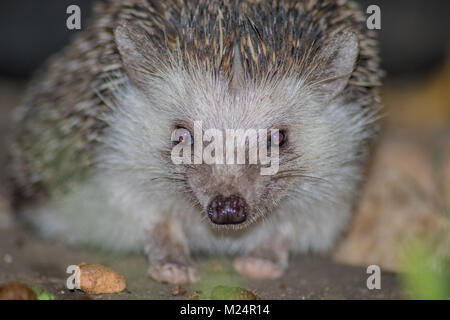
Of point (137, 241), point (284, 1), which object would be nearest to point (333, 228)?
point (137, 241)

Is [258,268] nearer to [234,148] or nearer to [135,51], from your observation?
[234,148]

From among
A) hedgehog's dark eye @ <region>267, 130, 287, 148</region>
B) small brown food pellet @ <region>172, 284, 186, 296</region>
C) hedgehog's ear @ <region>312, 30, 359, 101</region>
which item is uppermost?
hedgehog's ear @ <region>312, 30, 359, 101</region>

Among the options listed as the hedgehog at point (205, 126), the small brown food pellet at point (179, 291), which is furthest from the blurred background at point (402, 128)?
the small brown food pellet at point (179, 291)

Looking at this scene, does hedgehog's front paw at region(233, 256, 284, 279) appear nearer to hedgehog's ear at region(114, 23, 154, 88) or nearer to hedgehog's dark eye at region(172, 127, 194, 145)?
hedgehog's dark eye at region(172, 127, 194, 145)

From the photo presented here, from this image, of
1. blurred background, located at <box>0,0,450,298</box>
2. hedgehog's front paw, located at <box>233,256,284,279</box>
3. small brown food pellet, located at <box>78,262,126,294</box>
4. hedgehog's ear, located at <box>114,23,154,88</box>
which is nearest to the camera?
small brown food pellet, located at <box>78,262,126,294</box>

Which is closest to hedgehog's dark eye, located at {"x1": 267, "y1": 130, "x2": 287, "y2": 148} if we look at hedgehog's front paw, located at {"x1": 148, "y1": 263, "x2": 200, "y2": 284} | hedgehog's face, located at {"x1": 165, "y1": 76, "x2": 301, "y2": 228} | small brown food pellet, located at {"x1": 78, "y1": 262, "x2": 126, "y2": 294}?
hedgehog's face, located at {"x1": 165, "y1": 76, "x2": 301, "y2": 228}

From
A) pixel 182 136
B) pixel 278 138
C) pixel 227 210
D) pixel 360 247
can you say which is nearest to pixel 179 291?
pixel 227 210
